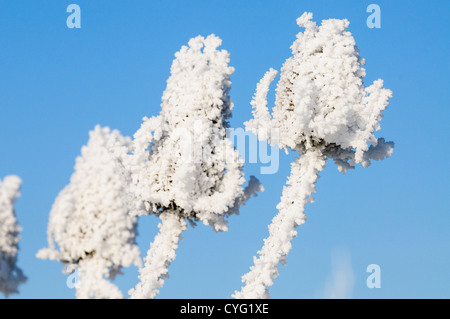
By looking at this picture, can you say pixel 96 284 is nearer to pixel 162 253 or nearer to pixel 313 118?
pixel 162 253

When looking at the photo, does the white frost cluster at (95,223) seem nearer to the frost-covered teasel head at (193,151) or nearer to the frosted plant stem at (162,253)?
the frost-covered teasel head at (193,151)

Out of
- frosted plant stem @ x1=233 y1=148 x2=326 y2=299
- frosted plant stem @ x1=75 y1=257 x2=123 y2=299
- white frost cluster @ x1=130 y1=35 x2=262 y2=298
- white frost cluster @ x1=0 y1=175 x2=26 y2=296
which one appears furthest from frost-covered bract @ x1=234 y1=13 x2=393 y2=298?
white frost cluster @ x1=0 y1=175 x2=26 y2=296

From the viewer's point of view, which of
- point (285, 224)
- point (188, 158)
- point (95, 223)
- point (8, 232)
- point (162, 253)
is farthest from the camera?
point (285, 224)

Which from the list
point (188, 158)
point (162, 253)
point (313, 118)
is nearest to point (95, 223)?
point (188, 158)

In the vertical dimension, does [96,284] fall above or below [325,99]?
below

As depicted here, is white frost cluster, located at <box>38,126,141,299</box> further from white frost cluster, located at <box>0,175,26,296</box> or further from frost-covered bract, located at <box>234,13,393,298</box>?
frost-covered bract, located at <box>234,13,393,298</box>

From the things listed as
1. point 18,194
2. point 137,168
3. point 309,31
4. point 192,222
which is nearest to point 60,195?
point 18,194

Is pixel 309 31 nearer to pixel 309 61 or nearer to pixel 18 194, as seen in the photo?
pixel 309 61
